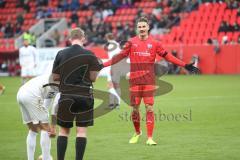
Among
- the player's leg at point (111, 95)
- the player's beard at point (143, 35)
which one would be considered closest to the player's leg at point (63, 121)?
the player's beard at point (143, 35)

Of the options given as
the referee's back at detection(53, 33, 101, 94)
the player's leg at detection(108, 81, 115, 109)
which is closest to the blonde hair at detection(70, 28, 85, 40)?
the referee's back at detection(53, 33, 101, 94)

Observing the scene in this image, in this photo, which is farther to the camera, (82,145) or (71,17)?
(71,17)

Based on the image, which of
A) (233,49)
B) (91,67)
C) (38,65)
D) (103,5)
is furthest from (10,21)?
(91,67)

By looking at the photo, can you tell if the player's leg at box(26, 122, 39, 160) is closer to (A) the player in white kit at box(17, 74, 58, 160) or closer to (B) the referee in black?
(A) the player in white kit at box(17, 74, 58, 160)

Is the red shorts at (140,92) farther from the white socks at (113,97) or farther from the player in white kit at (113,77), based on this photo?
the white socks at (113,97)

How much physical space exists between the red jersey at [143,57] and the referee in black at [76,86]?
9.72ft

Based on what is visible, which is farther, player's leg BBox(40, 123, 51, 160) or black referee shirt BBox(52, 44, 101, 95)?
player's leg BBox(40, 123, 51, 160)

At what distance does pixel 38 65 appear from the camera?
37.3 m

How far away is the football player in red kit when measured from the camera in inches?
508

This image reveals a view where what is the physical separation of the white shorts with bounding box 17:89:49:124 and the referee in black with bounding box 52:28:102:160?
462 millimetres

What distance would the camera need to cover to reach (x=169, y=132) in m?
14.6

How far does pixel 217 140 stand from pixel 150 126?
143cm

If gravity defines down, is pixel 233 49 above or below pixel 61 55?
below

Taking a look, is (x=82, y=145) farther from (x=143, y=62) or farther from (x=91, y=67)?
(x=143, y=62)
